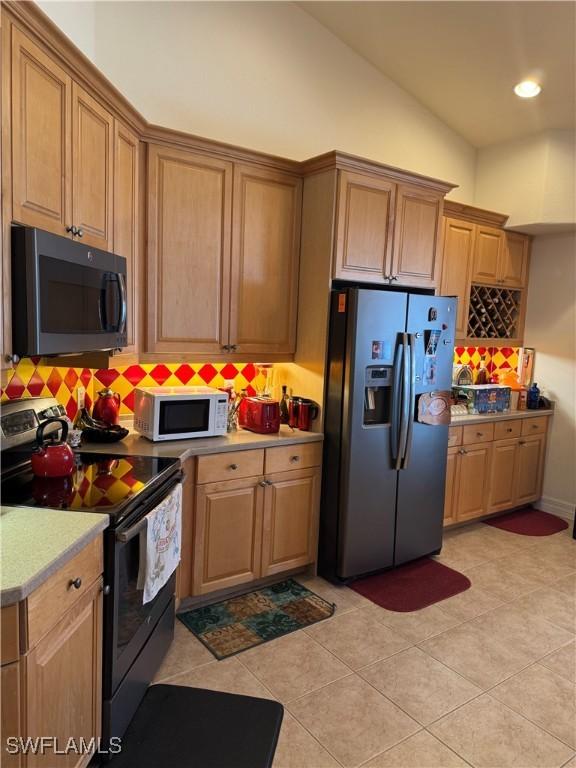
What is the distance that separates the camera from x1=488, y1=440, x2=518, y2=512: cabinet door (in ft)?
13.7

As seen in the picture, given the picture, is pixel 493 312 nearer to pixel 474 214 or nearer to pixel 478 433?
pixel 474 214

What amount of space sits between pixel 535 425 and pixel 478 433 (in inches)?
30.6

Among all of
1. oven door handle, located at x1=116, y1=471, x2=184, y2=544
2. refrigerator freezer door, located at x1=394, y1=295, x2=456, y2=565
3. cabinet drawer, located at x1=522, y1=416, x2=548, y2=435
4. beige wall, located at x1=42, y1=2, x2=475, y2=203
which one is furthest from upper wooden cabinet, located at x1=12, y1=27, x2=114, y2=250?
cabinet drawer, located at x1=522, y1=416, x2=548, y2=435

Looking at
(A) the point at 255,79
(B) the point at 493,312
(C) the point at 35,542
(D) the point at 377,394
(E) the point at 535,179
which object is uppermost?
(A) the point at 255,79

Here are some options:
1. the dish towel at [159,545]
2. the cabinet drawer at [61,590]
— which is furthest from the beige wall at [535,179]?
the cabinet drawer at [61,590]

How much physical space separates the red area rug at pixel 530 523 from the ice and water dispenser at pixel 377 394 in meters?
1.83

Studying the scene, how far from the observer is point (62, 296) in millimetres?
1854

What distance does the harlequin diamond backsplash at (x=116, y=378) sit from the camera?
2.31 m

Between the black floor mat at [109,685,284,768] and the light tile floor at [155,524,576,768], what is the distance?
0.21ft

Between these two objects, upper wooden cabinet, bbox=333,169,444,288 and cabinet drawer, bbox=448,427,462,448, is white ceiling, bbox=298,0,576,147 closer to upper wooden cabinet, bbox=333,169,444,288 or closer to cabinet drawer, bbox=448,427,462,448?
upper wooden cabinet, bbox=333,169,444,288

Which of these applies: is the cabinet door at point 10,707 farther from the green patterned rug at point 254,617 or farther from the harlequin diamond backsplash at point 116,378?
the green patterned rug at point 254,617

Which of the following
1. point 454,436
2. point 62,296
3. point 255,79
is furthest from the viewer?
point 454,436

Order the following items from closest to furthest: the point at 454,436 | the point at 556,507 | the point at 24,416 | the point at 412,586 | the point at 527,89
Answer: the point at 24,416
the point at 412,586
the point at 527,89
the point at 454,436
the point at 556,507

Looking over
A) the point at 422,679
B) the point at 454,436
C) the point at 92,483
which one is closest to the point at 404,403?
the point at 454,436
